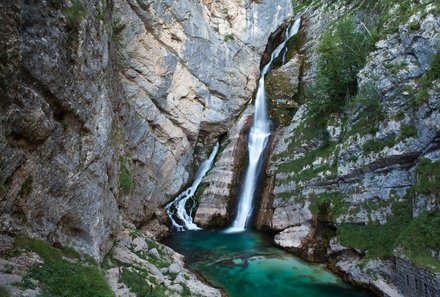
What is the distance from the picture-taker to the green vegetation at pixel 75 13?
39.0ft

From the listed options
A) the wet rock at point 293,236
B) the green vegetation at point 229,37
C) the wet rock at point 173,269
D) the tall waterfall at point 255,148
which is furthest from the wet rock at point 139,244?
the green vegetation at point 229,37

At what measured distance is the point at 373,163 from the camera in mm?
18891

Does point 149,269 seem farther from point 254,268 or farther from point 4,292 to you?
point 4,292

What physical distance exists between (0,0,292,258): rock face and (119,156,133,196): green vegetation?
0.08m

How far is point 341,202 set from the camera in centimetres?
2002

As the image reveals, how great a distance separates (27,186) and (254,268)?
40.7 feet

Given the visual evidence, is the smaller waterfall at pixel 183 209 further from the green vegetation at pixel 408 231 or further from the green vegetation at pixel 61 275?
the green vegetation at pixel 61 275

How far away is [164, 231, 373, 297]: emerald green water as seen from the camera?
51.0ft

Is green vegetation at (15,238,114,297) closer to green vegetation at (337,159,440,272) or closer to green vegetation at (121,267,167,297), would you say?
green vegetation at (121,267,167,297)

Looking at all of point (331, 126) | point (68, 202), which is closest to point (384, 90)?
point (331, 126)

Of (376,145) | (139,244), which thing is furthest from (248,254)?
(376,145)

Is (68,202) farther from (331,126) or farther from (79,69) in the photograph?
(331,126)

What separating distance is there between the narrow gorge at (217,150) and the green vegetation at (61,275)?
0.24 ft

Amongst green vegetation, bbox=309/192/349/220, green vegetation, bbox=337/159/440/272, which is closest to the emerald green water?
green vegetation, bbox=337/159/440/272
